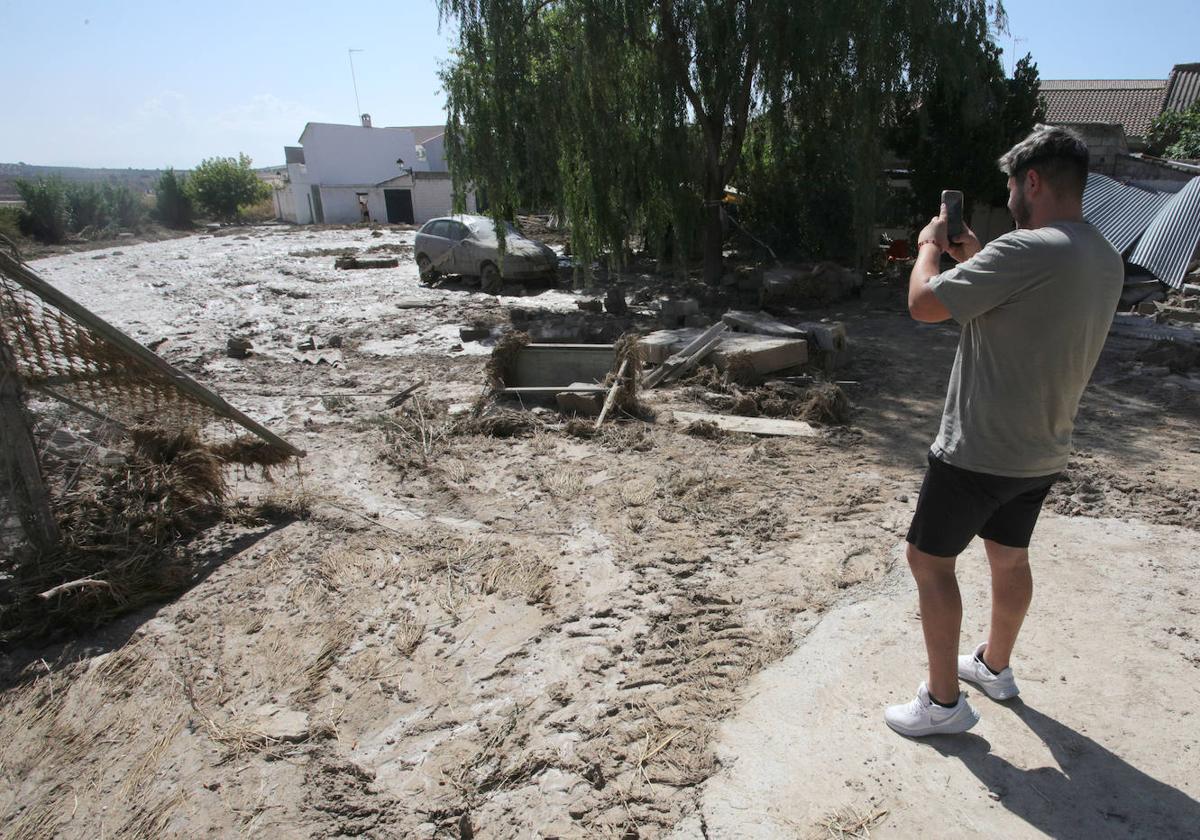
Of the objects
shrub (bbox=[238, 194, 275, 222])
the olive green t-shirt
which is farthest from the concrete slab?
shrub (bbox=[238, 194, 275, 222])

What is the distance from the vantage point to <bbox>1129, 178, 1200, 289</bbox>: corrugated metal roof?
1116 cm

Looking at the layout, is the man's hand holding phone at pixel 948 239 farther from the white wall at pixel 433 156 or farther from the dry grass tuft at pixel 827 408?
the white wall at pixel 433 156

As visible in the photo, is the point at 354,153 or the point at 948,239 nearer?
the point at 948,239

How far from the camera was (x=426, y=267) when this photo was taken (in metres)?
17.3

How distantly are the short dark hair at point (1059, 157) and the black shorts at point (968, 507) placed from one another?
36.4 inches

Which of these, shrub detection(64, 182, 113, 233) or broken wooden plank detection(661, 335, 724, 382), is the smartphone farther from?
shrub detection(64, 182, 113, 233)

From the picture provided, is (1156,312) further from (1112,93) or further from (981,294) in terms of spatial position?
(1112,93)

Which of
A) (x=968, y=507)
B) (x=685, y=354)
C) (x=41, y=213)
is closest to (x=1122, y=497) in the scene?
(x=968, y=507)

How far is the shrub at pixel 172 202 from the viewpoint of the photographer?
44.3 m

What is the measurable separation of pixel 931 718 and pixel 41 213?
43.0 meters

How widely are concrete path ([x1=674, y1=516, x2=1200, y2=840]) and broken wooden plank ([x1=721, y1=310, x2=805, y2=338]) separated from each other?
5310mm

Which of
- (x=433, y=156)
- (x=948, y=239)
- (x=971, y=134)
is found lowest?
(x=948, y=239)

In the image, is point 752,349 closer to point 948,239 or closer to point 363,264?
point 948,239

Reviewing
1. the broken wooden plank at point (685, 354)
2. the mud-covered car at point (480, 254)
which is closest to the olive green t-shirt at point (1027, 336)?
the broken wooden plank at point (685, 354)
